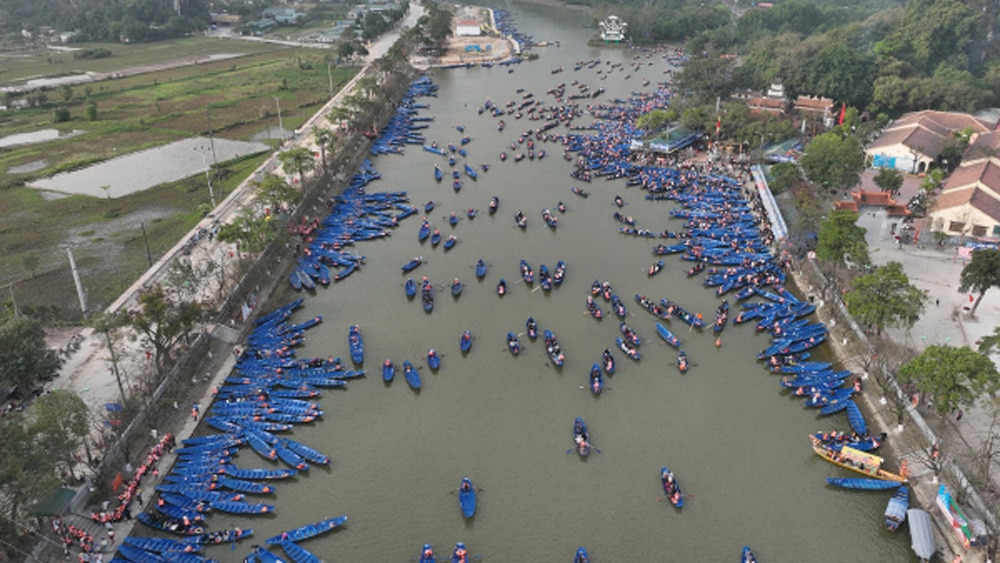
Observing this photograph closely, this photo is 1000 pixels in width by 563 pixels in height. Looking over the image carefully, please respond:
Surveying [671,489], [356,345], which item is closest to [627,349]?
[671,489]

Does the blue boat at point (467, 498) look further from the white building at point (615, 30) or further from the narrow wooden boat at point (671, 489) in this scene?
the white building at point (615, 30)

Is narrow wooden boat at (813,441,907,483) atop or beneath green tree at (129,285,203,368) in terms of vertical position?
beneath

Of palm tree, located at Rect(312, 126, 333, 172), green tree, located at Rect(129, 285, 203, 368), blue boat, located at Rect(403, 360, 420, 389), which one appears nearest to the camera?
green tree, located at Rect(129, 285, 203, 368)

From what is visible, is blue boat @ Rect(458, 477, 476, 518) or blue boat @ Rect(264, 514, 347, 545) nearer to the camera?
blue boat @ Rect(264, 514, 347, 545)

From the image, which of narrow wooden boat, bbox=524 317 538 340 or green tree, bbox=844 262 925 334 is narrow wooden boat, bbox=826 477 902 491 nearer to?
green tree, bbox=844 262 925 334

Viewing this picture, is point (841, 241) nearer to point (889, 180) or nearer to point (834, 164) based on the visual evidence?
point (834, 164)

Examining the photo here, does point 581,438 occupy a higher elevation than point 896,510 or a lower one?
higher

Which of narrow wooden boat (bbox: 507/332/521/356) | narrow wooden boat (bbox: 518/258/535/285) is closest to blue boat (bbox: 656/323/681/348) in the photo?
narrow wooden boat (bbox: 507/332/521/356)
